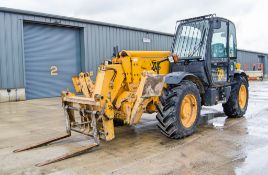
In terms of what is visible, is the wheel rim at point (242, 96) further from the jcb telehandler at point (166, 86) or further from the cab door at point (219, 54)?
the cab door at point (219, 54)

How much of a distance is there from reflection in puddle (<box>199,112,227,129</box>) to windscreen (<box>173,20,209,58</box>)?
1.78m

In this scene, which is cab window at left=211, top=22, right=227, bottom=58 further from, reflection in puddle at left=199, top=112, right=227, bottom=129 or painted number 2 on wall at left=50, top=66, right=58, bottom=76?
painted number 2 on wall at left=50, top=66, right=58, bottom=76

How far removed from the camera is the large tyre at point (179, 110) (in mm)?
5977

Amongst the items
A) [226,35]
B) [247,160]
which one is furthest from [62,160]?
[226,35]

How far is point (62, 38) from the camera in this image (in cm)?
1766

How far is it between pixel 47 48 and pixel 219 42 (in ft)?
37.2

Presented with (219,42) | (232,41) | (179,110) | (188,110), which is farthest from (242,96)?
(179,110)

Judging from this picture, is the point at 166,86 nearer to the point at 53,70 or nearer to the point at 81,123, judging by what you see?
the point at 81,123

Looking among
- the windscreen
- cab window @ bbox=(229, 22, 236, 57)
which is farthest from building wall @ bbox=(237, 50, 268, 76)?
the windscreen

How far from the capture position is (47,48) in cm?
1695

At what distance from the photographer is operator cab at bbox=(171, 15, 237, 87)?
24.5 ft

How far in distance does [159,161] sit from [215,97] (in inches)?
127

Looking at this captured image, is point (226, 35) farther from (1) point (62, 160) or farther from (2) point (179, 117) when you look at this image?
(1) point (62, 160)

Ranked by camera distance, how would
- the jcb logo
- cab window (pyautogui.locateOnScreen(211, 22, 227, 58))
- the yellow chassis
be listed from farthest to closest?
the jcb logo → cab window (pyautogui.locateOnScreen(211, 22, 227, 58)) → the yellow chassis
